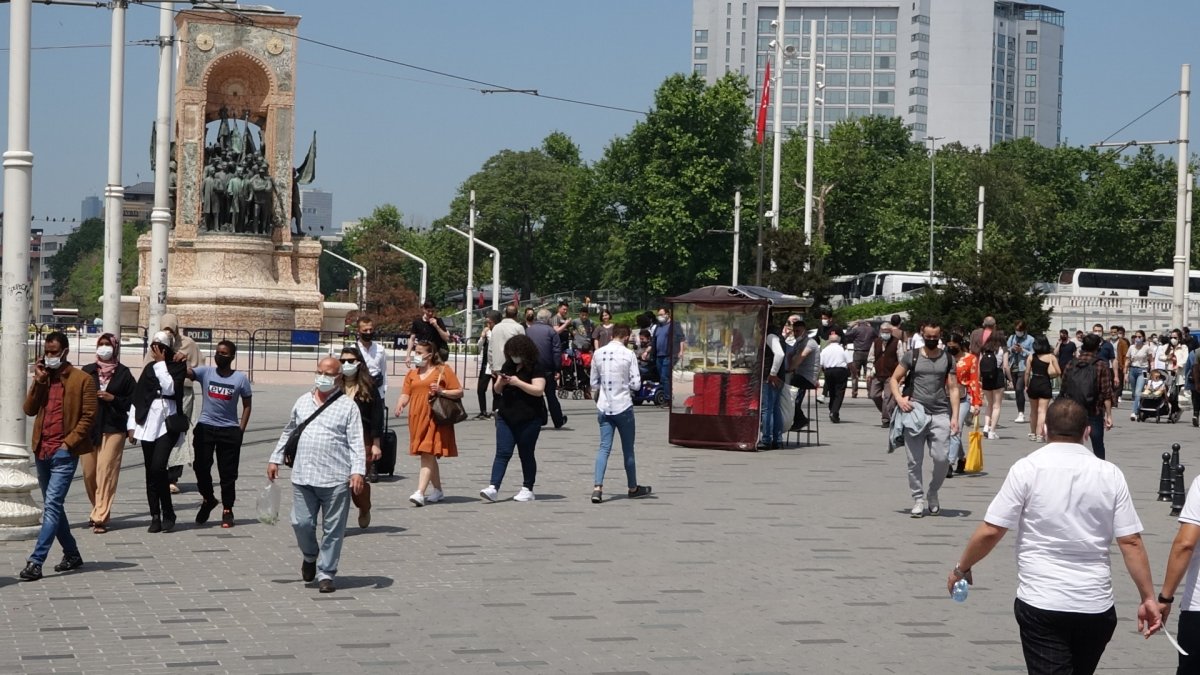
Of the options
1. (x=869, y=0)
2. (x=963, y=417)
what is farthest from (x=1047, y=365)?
(x=869, y=0)

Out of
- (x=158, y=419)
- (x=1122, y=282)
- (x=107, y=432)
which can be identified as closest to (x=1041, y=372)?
(x=158, y=419)

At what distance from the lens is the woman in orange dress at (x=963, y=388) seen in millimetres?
18734

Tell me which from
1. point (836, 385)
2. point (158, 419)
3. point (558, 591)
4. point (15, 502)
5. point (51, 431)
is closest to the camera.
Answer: point (558, 591)

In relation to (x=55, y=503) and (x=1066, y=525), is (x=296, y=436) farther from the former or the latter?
(x=1066, y=525)

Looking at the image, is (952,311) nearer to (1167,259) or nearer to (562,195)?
(1167,259)

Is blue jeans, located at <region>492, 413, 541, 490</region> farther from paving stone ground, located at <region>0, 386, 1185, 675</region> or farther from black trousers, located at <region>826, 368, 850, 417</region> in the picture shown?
black trousers, located at <region>826, 368, 850, 417</region>

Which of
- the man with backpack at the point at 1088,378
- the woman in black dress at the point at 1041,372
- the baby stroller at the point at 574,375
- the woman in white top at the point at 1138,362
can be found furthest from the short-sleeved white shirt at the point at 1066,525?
the baby stroller at the point at 574,375

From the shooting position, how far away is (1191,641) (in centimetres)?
615

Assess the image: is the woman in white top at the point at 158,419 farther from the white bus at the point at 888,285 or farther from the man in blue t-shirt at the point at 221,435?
the white bus at the point at 888,285

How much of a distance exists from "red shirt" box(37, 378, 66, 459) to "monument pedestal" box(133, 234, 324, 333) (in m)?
34.3

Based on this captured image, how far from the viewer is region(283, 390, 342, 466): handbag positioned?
11.2 m

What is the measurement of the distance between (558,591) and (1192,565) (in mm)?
5232

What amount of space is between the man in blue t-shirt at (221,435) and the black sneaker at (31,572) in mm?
2613

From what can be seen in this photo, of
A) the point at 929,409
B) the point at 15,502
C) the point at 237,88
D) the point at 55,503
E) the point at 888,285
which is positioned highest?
the point at 237,88
